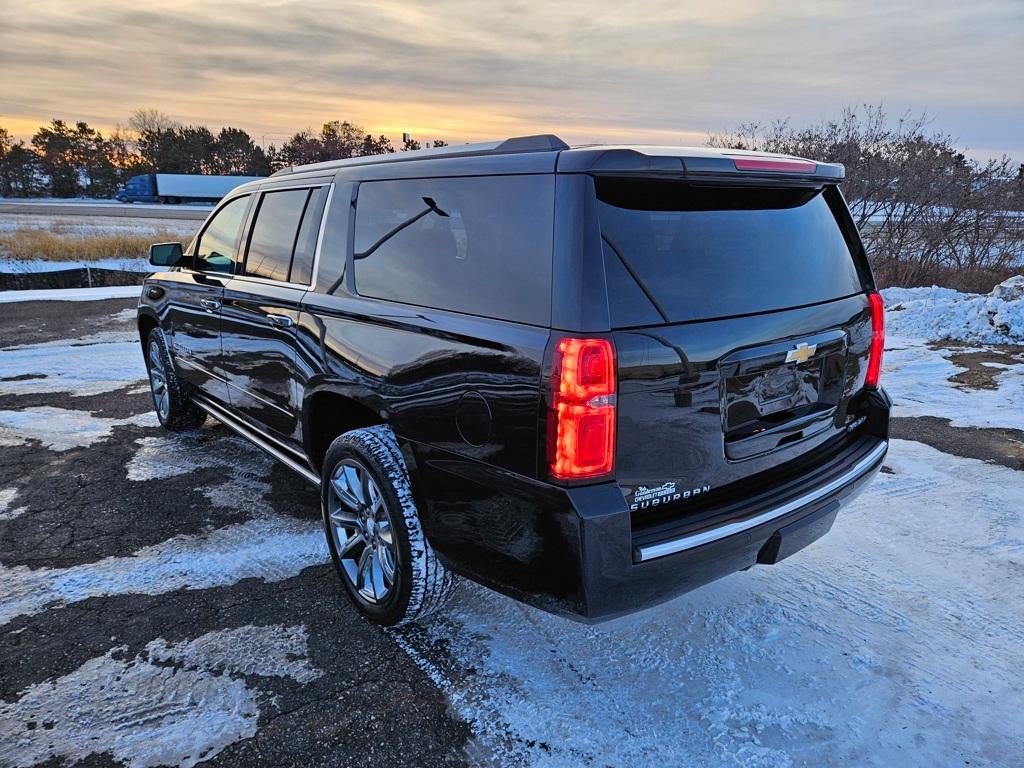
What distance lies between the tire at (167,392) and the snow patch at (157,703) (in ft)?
9.07

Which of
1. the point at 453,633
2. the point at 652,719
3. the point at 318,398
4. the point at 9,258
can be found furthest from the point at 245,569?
the point at 9,258

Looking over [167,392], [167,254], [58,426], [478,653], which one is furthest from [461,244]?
[58,426]

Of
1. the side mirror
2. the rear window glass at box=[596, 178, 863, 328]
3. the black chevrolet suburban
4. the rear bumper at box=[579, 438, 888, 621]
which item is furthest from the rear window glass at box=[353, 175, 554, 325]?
the side mirror

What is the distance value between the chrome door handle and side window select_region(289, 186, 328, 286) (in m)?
0.19

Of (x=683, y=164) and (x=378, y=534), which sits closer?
(x=683, y=164)

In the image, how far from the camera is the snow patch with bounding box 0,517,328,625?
3.09 metres

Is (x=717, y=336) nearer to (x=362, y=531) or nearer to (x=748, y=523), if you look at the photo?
(x=748, y=523)

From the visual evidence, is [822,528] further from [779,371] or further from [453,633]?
[453,633]

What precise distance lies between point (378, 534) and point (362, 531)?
0.14m

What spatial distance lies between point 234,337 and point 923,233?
14.1 meters

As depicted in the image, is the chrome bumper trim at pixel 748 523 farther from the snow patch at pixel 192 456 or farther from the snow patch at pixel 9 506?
the snow patch at pixel 9 506

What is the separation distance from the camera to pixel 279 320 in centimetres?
336

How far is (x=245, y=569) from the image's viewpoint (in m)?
3.31

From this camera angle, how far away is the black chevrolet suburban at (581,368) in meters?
1.99
